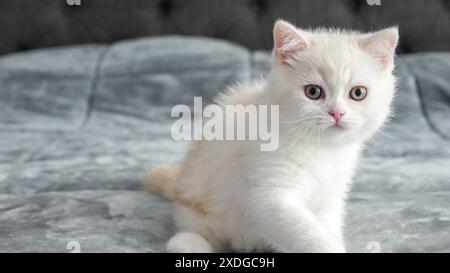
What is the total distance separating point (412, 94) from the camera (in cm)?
174

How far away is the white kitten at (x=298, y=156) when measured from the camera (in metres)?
0.85

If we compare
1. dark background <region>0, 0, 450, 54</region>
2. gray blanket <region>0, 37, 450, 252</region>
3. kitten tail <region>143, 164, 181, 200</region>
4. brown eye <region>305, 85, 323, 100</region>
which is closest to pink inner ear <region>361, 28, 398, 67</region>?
brown eye <region>305, 85, 323, 100</region>

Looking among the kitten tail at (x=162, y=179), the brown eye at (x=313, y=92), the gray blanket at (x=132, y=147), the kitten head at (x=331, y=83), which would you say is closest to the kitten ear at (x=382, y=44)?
the kitten head at (x=331, y=83)

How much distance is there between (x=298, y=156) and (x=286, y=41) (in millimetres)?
166

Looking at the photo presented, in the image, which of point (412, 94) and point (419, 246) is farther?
point (412, 94)

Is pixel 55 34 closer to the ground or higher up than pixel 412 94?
higher up

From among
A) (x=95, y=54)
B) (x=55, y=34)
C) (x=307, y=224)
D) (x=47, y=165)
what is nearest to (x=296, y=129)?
(x=307, y=224)

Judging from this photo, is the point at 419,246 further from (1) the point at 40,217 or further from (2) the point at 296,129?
(1) the point at 40,217

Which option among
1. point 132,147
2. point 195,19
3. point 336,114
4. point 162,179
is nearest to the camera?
point 336,114

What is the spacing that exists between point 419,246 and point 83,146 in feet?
2.85

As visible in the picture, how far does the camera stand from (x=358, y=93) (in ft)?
2.89

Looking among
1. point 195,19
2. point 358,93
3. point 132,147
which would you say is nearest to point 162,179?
point 132,147

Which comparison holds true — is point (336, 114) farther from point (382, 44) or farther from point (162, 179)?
point (162, 179)

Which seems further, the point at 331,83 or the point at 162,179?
the point at 162,179
